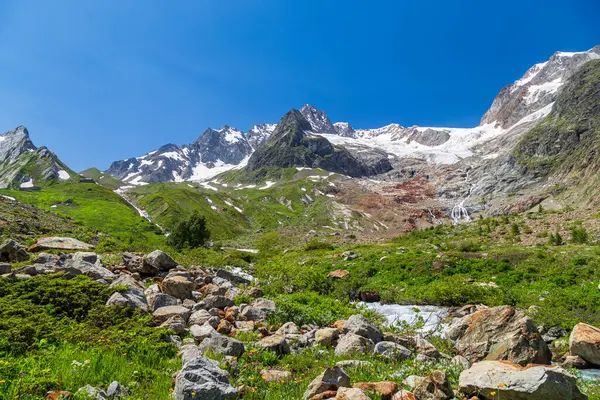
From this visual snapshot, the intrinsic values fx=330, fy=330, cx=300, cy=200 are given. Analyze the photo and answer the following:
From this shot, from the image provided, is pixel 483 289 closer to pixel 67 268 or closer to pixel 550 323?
pixel 550 323

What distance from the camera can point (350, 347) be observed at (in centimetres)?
1177

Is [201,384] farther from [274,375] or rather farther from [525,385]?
[525,385]

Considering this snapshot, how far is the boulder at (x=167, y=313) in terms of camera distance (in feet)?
44.0

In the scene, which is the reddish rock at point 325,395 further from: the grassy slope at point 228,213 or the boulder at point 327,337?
the grassy slope at point 228,213

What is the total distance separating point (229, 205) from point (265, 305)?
183 metres

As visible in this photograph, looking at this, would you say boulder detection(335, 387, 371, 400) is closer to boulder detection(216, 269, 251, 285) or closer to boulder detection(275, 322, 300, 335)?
boulder detection(275, 322, 300, 335)

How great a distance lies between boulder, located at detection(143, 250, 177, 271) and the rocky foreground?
5.74 feet

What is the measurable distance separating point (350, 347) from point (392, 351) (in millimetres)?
1445

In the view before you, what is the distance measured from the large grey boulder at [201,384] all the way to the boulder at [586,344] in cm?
1267

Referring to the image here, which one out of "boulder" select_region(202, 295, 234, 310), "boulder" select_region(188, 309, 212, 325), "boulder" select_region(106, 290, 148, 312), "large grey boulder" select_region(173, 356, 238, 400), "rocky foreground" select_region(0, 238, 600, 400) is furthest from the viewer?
"boulder" select_region(202, 295, 234, 310)

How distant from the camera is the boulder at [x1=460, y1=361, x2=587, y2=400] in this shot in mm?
7043

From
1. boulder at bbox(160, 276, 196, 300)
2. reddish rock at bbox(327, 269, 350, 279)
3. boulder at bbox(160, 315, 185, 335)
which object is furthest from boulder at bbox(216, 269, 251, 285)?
boulder at bbox(160, 315, 185, 335)

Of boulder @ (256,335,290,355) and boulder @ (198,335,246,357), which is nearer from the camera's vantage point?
boulder @ (198,335,246,357)

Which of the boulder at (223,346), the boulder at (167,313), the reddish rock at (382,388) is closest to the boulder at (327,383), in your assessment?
the reddish rock at (382,388)
